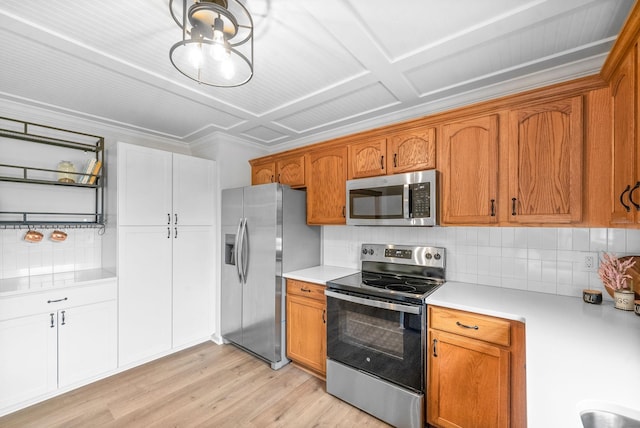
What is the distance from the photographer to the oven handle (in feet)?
6.29

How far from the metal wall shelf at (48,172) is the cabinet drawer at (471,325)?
329cm

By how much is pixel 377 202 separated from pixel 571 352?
1.58 m

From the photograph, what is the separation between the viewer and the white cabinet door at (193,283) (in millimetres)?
3080

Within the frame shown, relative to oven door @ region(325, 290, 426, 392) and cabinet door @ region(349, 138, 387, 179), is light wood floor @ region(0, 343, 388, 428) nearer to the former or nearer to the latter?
oven door @ region(325, 290, 426, 392)

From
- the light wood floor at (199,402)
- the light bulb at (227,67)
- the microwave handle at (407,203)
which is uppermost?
the light bulb at (227,67)

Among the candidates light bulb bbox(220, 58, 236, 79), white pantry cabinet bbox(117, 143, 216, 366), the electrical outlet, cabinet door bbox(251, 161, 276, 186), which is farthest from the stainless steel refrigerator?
the electrical outlet

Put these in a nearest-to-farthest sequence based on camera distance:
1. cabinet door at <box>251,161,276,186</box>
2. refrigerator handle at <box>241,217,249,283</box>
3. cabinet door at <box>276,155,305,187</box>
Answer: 1. refrigerator handle at <box>241,217,249,283</box>
2. cabinet door at <box>276,155,305,187</box>
3. cabinet door at <box>251,161,276,186</box>

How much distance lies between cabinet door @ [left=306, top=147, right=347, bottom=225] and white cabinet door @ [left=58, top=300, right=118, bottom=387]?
2108mm

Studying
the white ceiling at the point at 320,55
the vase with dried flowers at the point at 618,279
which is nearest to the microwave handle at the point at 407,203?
the white ceiling at the point at 320,55

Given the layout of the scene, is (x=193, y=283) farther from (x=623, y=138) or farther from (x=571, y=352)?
(x=623, y=138)

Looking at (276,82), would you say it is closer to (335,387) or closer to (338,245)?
(338,245)

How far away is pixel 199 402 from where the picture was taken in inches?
89.6

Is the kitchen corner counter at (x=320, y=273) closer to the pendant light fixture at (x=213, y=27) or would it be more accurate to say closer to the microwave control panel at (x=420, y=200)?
the microwave control panel at (x=420, y=200)

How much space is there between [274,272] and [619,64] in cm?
271
